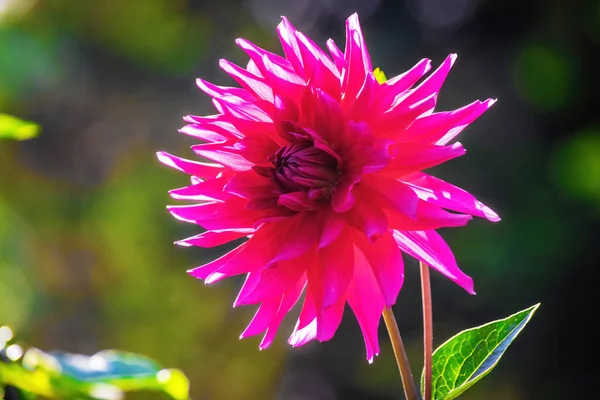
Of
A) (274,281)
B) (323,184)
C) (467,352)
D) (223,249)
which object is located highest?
(223,249)

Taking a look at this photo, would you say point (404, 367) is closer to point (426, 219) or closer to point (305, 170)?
point (426, 219)

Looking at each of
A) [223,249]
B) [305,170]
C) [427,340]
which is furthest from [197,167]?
[223,249]

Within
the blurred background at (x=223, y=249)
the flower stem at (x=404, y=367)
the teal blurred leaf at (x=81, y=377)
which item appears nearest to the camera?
the teal blurred leaf at (x=81, y=377)

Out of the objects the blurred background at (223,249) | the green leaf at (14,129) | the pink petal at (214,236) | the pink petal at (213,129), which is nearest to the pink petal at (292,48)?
the pink petal at (213,129)

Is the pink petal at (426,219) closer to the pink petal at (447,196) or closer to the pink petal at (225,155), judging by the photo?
the pink petal at (447,196)

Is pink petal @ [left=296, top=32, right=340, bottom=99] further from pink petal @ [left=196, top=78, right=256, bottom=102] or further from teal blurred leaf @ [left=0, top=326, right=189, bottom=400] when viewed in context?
teal blurred leaf @ [left=0, top=326, right=189, bottom=400]

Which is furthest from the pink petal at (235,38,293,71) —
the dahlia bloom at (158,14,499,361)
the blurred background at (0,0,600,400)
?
the blurred background at (0,0,600,400)

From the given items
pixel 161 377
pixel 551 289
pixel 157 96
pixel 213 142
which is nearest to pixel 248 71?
pixel 213 142

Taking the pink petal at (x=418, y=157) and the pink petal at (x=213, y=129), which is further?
the pink petal at (x=213, y=129)
